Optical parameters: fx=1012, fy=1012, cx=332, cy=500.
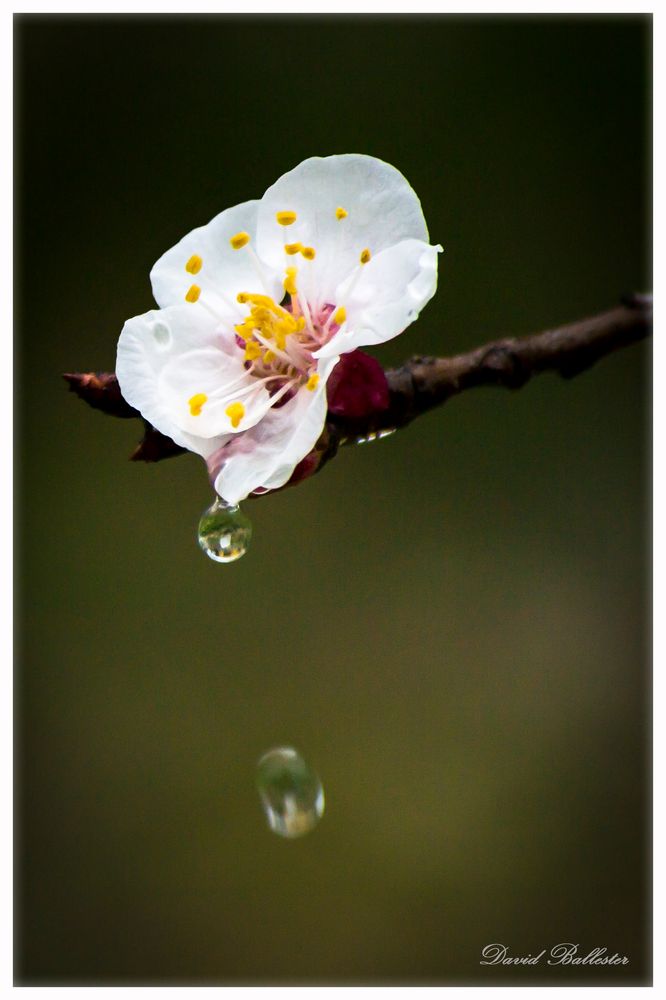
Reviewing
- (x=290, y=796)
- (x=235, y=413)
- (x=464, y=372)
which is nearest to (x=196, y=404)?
(x=235, y=413)

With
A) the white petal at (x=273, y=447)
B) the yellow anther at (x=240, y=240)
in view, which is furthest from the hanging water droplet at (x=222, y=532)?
the yellow anther at (x=240, y=240)

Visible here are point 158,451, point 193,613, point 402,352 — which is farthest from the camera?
point 402,352

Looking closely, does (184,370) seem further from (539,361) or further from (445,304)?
(445,304)

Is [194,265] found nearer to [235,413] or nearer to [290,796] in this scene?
[235,413]

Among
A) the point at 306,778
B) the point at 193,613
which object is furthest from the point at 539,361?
the point at 193,613

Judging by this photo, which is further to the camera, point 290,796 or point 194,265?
point 290,796

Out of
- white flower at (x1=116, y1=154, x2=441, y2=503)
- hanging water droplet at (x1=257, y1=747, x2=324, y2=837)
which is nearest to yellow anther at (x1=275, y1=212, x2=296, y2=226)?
white flower at (x1=116, y1=154, x2=441, y2=503)
